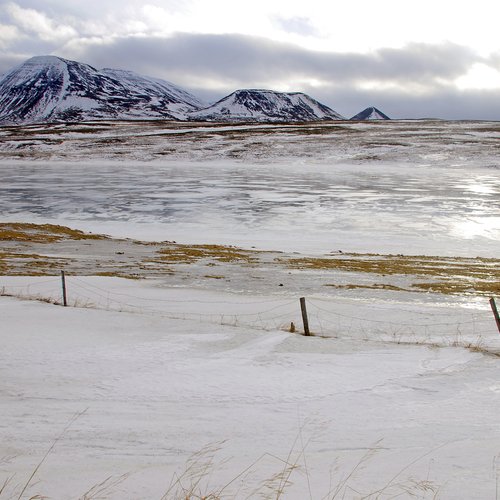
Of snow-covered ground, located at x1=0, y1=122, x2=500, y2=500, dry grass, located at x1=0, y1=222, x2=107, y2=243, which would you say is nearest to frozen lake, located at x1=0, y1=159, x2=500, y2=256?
dry grass, located at x1=0, y1=222, x2=107, y2=243

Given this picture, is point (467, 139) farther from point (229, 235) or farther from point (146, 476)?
point (146, 476)

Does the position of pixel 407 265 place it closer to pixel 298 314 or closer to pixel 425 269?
pixel 425 269

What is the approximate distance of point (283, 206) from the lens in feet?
126

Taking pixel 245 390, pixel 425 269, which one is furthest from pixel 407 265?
pixel 245 390

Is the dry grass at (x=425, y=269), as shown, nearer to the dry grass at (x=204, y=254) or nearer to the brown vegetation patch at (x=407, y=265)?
the brown vegetation patch at (x=407, y=265)

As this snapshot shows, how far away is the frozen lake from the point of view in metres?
29.2

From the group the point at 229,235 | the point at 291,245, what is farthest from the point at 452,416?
the point at 229,235

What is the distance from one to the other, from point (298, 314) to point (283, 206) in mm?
24664

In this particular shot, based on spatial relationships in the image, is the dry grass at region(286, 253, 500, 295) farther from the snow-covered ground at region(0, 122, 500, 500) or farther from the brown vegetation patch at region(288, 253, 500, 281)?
the snow-covered ground at region(0, 122, 500, 500)

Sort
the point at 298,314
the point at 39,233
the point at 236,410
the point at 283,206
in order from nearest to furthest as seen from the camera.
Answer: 1. the point at 236,410
2. the point at 298,314
3. the point at 39,233
4. the point at 283,206

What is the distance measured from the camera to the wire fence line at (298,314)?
488 inches

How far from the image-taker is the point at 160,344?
32.7 feet

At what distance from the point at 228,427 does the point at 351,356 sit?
3824mm

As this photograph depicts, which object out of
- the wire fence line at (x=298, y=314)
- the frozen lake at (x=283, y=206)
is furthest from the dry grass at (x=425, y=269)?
the wire fence line at (x=298, y=314)
